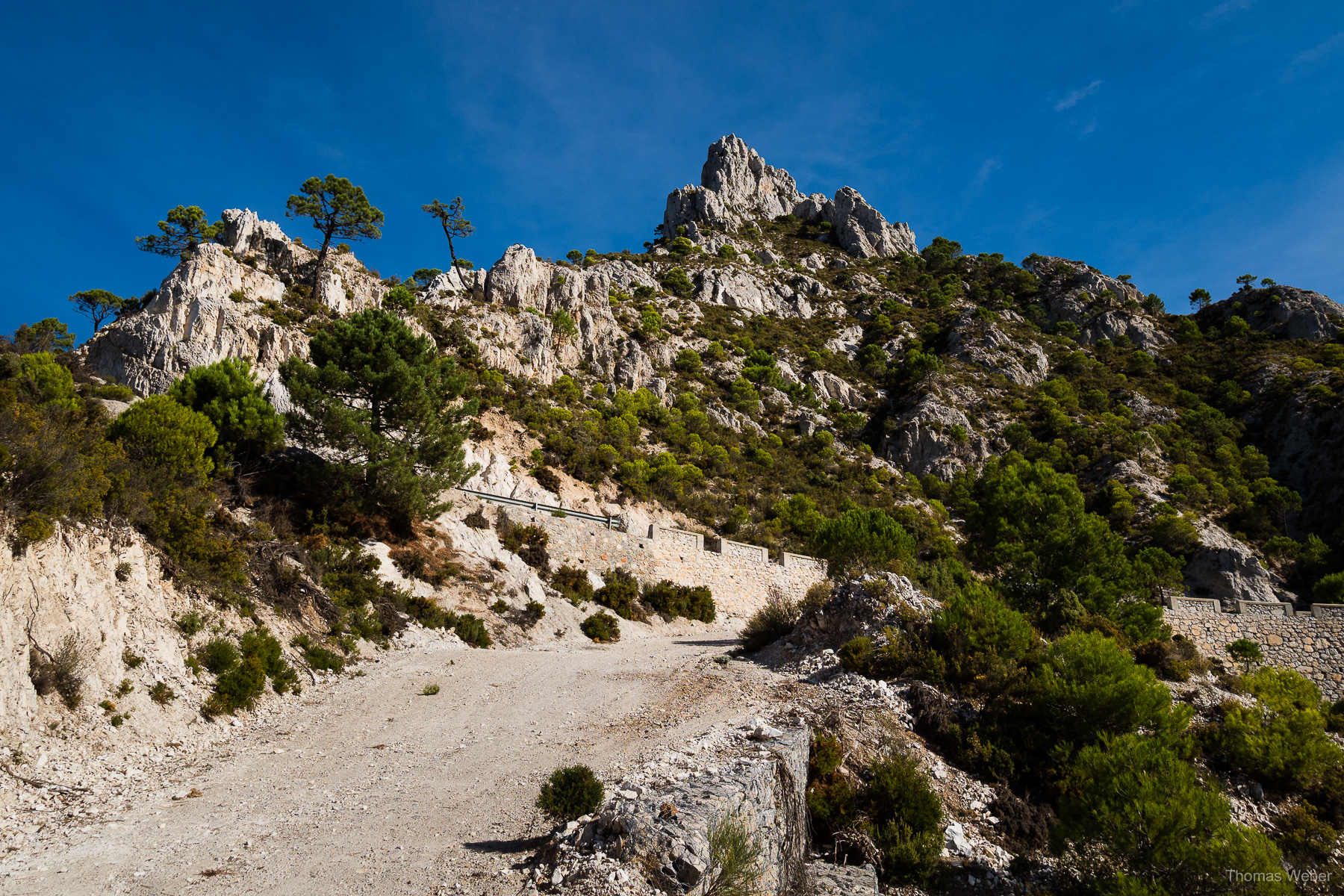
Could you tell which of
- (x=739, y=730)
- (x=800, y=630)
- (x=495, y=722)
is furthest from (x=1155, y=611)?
(x=495, y=722)

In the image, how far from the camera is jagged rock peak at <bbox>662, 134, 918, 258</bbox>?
93438mm

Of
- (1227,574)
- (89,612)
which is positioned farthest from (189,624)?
(1227,574)

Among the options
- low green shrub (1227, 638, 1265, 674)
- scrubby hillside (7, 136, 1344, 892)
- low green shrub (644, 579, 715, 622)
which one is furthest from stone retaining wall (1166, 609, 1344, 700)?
low green shrub (644, 579, 715, 622)

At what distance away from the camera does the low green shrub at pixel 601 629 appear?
21922 mm

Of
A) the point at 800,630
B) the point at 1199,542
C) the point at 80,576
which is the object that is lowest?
the point at 800,630

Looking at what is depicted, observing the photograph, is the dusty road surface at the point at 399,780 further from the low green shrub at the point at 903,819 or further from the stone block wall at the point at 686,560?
the stone block wall at the point at 686,560

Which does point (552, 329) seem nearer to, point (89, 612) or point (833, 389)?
point (833, 389)

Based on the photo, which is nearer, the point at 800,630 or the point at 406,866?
the point at 406,866

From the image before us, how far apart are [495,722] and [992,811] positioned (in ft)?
28.3

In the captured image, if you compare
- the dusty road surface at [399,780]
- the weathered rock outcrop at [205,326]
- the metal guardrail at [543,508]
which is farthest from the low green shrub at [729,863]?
the weathered rock outcrop at [205,326]

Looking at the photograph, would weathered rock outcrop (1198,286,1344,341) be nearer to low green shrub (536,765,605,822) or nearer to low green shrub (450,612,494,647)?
low green shrub (450,612,494,647)

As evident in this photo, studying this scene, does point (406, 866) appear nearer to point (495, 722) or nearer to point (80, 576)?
point (495, 722)

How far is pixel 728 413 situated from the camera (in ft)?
168

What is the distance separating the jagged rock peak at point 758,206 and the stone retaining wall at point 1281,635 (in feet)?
242
